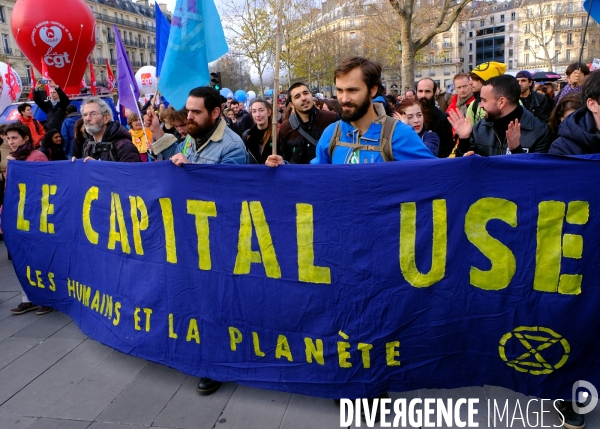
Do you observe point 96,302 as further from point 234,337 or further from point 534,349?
point 534,349

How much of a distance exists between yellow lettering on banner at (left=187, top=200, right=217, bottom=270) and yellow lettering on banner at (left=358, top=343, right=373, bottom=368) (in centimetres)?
98

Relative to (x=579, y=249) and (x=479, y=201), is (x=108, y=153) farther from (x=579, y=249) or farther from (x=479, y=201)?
(x=579, y=249)

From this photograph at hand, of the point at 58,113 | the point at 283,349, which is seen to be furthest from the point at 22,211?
the point at 58,113

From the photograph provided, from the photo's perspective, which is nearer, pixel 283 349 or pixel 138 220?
pixel 283 349

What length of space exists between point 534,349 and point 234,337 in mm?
1580

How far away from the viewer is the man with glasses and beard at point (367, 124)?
2.77 metres

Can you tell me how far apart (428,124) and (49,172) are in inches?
135

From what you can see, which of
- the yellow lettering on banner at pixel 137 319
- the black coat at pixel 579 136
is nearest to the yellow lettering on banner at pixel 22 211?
the yellow lettering on banner at pixel 137 319

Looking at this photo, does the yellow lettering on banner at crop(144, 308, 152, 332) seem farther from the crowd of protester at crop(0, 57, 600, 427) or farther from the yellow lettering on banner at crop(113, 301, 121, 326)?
the crowd of protester at crop(0, 57, 600, 427)

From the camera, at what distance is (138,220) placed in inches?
129

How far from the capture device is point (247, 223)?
2900 millimetres

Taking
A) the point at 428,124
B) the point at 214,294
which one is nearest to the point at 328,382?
the point at 214,294

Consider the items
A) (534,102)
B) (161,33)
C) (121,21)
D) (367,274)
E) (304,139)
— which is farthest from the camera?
(121,21)

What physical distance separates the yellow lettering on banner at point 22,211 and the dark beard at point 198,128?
5.88ft
